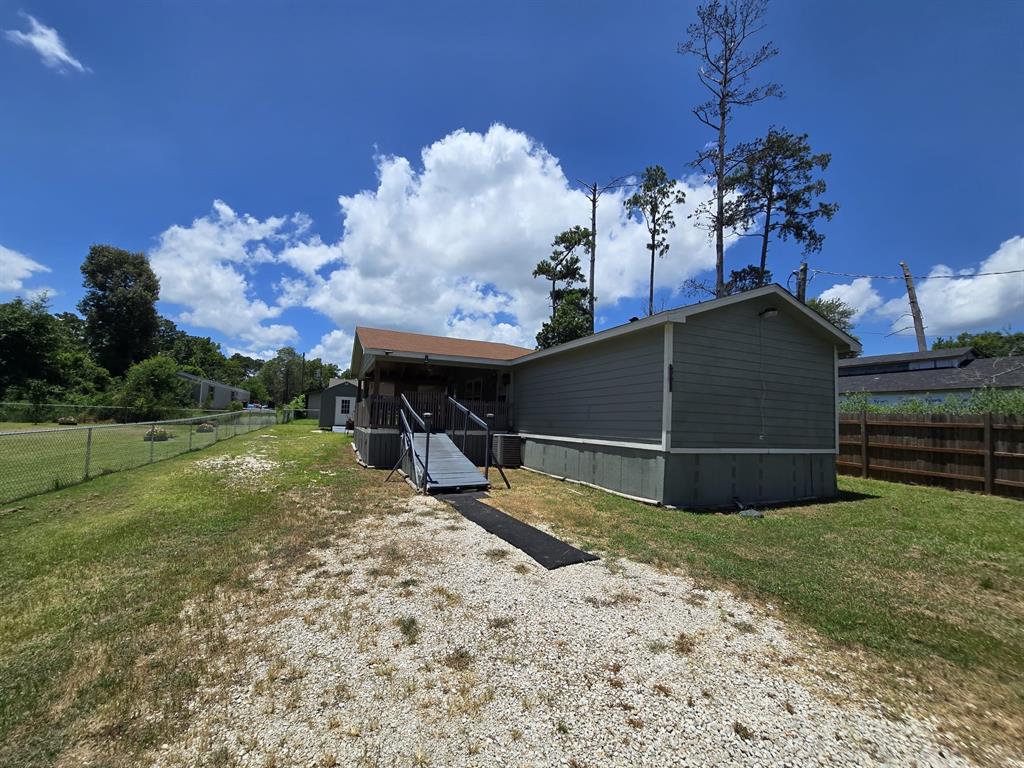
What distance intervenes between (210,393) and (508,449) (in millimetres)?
35010

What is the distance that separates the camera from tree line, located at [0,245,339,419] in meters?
21.8

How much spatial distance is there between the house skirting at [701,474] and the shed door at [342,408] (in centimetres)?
2167

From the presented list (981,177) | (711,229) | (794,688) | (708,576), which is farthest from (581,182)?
(794,688)

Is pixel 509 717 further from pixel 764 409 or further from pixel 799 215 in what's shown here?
pixel 799 215

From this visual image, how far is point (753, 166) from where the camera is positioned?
55.5 ft

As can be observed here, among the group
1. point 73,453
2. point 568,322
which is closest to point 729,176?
point 568,322

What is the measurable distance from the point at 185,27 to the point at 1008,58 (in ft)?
57.2

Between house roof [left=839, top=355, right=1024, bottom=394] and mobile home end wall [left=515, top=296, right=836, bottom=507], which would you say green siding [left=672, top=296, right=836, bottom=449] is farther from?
house roof [left=839, top=355, right=1024, bottom=394]

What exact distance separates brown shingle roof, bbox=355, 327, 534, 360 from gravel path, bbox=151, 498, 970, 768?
29.0ft

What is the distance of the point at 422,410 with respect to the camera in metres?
11.0

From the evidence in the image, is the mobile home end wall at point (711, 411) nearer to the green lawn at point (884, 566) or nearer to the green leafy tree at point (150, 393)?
the green lawn at point (884, 566)

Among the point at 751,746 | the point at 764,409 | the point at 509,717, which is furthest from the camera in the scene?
the point at 764,409

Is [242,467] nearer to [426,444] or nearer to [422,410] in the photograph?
[422,410]

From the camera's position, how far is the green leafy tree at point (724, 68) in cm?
1383
